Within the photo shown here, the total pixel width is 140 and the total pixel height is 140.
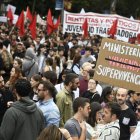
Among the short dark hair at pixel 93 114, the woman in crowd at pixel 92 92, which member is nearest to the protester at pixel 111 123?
the short dark hair at pixel 93 114

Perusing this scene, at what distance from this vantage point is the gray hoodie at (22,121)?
6648mm

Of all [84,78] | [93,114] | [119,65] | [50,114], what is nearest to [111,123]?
[93,114]

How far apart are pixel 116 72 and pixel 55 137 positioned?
3726mm

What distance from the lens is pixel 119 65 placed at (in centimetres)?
864

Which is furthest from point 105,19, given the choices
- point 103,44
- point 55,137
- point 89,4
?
point 89,4

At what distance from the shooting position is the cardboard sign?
8.41 metres

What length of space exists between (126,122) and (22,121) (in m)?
1.91

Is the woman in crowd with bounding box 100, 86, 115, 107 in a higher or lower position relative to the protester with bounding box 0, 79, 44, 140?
lower

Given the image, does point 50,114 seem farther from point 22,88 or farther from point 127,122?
point 127,122

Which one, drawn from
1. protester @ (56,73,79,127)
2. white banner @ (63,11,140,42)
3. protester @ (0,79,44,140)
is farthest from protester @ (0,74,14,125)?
white banner @ (63,11,140,42)

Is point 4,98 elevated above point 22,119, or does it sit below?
below

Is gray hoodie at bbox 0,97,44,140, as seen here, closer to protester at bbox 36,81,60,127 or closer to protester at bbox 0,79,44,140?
protester at bbox 0,79,44,140

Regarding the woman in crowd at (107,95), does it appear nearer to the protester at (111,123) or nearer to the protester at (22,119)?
the protester at (111,123)

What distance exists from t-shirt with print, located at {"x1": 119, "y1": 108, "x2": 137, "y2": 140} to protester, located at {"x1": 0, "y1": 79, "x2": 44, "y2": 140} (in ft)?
4.80
